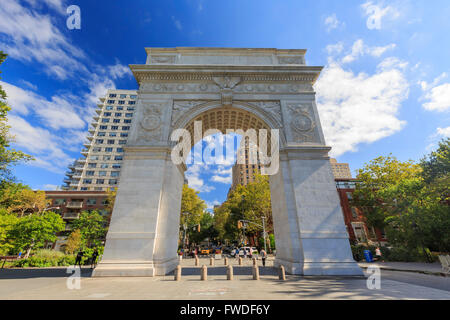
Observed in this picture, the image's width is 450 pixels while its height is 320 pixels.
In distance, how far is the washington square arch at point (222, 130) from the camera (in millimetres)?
12133

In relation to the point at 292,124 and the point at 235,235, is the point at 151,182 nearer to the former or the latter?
the point at 292,124

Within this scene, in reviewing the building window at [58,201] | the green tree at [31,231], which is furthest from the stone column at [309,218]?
the building window at [58,201]

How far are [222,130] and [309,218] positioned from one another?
11.6m

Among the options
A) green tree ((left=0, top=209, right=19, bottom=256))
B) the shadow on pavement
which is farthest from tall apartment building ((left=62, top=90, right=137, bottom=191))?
the shadow on pavement

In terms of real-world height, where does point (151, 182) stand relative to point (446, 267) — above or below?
above

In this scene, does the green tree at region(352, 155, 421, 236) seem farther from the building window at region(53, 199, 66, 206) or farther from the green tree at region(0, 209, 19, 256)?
the building window at region(53, 199, 66, 206)

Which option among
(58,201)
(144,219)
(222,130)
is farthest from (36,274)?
(58,201)

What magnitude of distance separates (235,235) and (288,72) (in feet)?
136

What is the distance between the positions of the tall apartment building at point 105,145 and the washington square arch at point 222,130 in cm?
5118

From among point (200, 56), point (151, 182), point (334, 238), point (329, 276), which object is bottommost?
point (329, 276)
